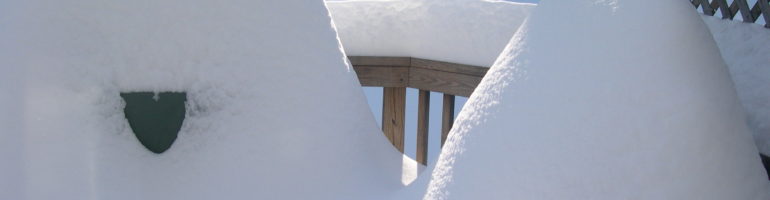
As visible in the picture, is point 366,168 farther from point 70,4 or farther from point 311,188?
point 70,4

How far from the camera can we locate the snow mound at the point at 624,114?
157 centimetres

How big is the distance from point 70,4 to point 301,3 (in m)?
0.89

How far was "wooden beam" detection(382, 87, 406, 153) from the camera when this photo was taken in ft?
15.9

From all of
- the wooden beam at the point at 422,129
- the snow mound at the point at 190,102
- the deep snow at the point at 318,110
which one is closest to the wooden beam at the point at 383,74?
the wooden beam at the point at 422,129

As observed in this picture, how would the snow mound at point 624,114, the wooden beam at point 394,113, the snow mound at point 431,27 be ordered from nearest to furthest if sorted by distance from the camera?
the snow mound at point 624,114 → the snow mound at point 431,27 → the wooden beam at point 394,113

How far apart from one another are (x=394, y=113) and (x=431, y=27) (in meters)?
0.74

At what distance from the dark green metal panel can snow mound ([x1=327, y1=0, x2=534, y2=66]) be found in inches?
86.7

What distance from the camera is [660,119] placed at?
1.56m

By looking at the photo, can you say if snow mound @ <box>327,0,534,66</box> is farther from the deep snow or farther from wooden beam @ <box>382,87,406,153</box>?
the deep snow

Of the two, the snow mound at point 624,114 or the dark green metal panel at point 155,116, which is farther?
the dark green metal panel at point 155,116

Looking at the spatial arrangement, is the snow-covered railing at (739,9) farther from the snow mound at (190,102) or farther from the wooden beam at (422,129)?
the wooden beam at (422,129)

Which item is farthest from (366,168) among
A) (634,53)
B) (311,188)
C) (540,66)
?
(634,53)

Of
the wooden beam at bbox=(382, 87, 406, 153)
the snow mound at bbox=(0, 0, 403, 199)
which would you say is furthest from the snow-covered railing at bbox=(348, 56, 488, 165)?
the snow mound at bbox=(0, 0, 403, 199)

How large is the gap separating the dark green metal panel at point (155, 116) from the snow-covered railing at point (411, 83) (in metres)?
2.24
